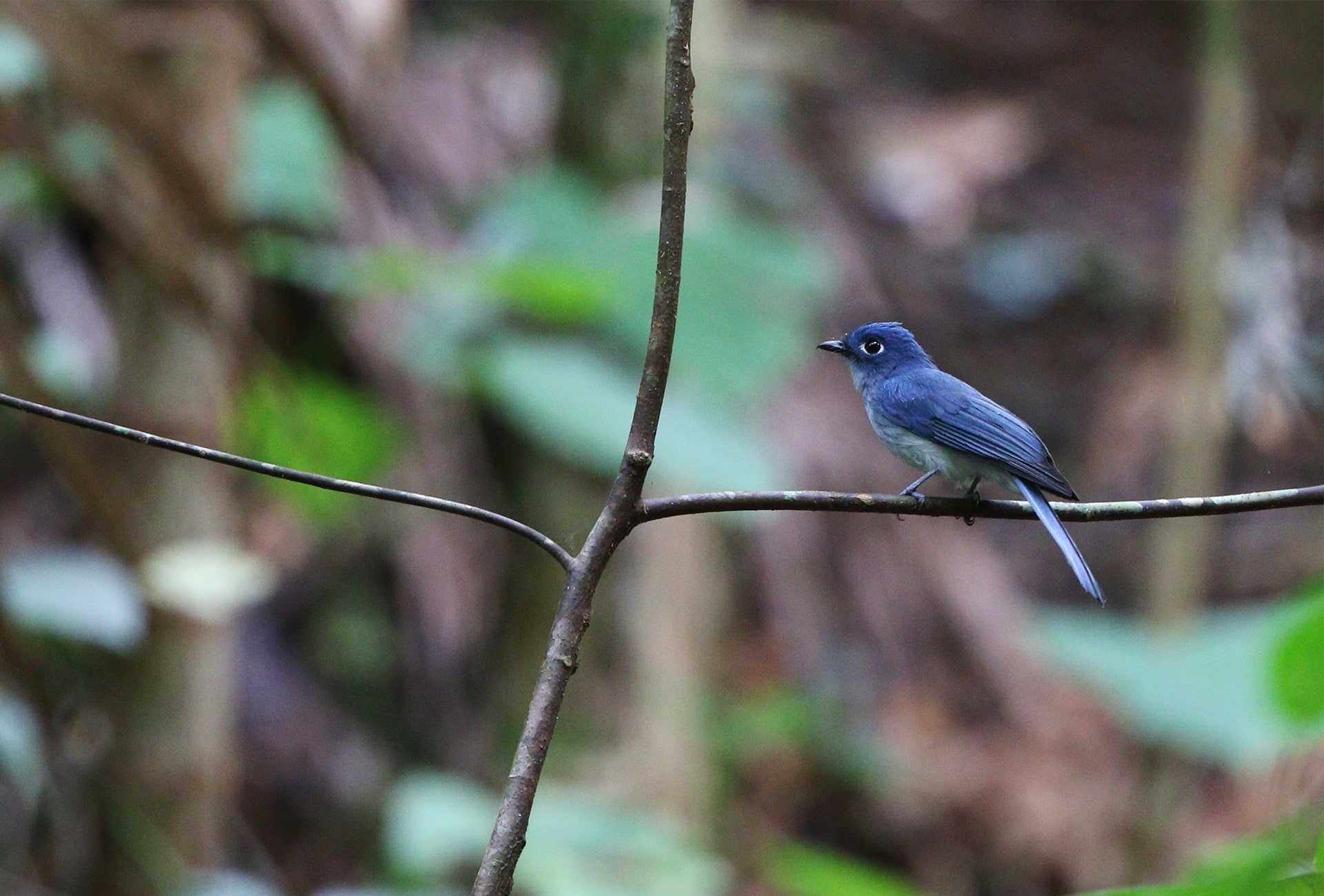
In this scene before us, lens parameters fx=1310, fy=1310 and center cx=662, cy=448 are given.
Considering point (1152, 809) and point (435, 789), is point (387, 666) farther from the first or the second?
point (1152, 809)

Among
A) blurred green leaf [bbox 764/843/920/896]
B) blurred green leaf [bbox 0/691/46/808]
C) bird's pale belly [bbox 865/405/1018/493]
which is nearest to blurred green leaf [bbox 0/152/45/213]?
blurred green leaf [bbox 0/691/46/808]

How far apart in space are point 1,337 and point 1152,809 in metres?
5.58

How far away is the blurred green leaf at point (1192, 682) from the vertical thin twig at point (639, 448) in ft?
14.8

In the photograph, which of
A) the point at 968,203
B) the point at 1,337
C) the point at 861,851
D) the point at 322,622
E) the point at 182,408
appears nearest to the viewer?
the point at 1,337

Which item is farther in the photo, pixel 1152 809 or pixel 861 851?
pixel 861 851

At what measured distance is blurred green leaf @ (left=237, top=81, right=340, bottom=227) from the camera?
188 inches

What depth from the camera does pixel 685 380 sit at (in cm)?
538

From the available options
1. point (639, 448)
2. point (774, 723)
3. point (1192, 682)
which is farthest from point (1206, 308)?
point (639, 448)

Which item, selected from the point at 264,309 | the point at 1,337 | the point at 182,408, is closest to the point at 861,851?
the point at 264,309

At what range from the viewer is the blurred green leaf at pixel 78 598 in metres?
3.50

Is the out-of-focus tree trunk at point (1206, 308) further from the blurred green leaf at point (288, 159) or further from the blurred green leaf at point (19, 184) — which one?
the blurred green leaf at point (19, 184)

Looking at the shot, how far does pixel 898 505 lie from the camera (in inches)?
66.1

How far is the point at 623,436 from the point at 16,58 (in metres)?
2.18

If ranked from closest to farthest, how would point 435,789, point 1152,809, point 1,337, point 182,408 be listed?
point 1,337, point 182,408, point 435,789, point 1152,809
